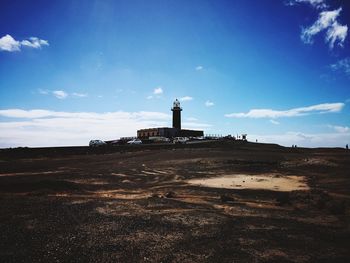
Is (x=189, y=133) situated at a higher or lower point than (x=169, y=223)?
higher

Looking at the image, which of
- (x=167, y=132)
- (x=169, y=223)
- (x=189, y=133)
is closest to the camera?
(x=169, y=223)

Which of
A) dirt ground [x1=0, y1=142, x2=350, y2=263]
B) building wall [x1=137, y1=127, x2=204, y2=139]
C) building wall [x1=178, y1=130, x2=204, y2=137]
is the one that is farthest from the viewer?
building wall [x1=178, y1=130, x2=204, y2=137]

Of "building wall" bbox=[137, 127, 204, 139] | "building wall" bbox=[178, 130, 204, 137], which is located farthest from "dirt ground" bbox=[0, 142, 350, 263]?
"building wall" bbox=[178, 130, 204, 137]

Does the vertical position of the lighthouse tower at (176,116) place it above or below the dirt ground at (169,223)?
above

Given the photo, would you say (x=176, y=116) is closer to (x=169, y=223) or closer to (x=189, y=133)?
(x=189, y=133)

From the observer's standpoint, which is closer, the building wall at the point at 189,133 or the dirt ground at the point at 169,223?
the dirt ground at the point at 169,223

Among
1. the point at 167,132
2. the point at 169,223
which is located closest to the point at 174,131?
the point at 167,132

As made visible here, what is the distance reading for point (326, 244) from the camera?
7766 millimetres

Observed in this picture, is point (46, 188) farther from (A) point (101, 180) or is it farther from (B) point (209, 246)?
(B) point (209, 246)

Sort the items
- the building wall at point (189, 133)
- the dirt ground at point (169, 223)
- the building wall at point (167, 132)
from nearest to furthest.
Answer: the dirt ground at point (169, 223) → the building wall at point (167, 132) → the building wall at point (189, 133)

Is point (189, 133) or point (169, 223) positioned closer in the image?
point (169, 223)

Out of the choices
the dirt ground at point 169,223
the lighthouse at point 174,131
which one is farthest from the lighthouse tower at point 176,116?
the dirt ground at point 169,223

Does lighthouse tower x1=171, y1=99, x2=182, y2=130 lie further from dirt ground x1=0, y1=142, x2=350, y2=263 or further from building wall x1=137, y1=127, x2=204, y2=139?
dirt ground x1=0, y1=142, x2=350, y2=263

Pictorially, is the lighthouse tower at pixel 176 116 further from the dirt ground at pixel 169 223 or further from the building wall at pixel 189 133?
the dirt ground at pixel 169 223
